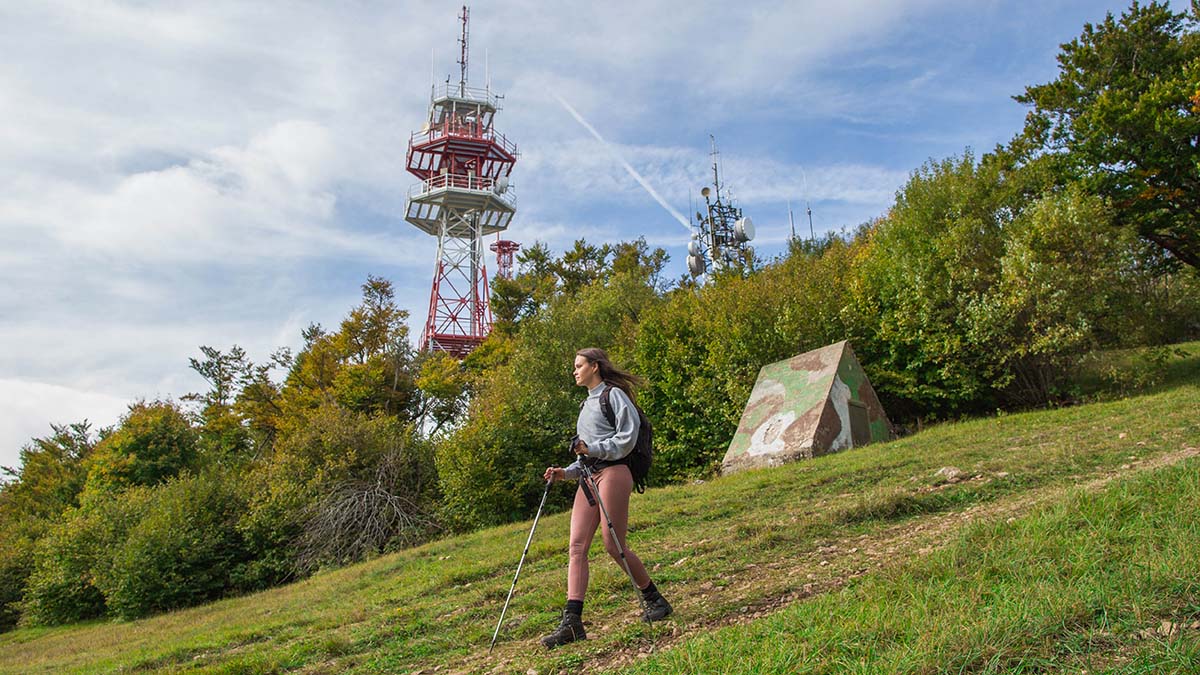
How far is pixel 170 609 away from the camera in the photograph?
2548 cm

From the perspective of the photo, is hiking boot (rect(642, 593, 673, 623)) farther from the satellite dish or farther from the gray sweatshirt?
the satellite dish

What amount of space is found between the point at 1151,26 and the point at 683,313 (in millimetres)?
18747

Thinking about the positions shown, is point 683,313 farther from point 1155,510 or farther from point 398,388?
point 1155,510

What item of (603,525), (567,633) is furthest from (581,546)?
(567,633)

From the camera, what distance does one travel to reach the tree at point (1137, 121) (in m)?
23.2

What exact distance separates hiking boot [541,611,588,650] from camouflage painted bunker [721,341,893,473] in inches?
490

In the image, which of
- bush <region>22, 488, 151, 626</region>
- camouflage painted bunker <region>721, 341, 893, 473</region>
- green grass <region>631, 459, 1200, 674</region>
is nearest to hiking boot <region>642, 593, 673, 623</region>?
green grass <region>631, 459, 1200, 674</region>

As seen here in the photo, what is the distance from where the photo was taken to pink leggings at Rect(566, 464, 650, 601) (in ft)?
19.7

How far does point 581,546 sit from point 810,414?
13.5m

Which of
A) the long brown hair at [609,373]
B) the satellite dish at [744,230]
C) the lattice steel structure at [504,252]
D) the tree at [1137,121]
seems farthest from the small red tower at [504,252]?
the long brown hair at [609,373]

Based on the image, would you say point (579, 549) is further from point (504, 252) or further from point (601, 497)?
point (504, 252)

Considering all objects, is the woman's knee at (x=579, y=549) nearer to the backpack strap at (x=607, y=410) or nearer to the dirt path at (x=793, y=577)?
the dirt path at (x=793, y=577)

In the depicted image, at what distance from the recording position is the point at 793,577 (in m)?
7.04

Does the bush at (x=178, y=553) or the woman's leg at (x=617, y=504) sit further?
the bush at (x=178, y=553)
